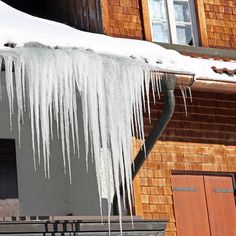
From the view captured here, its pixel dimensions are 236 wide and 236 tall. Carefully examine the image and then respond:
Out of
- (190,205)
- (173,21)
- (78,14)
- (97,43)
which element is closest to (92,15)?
(78,14)

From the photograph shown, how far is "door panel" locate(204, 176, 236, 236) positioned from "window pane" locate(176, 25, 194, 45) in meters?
2.10

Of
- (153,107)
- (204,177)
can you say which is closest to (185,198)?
(204,177)

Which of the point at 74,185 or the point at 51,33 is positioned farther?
the point at 74,185

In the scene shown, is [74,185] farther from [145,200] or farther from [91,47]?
[91,47]

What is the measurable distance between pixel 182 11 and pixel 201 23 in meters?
0.40

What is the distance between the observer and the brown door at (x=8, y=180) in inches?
404

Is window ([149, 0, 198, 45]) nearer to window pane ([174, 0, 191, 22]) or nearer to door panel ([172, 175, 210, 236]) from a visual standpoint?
window pane ([174, 0, 191, 22])

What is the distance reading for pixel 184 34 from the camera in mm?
11234

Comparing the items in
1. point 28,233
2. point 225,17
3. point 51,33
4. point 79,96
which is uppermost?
point 225,17

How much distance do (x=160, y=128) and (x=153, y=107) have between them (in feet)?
3.60

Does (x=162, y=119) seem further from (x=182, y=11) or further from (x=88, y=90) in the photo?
(x=182, y=11)

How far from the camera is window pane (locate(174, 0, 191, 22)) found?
37.3 ft

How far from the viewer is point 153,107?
10.3 m

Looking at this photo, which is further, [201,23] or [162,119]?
[201,23]
